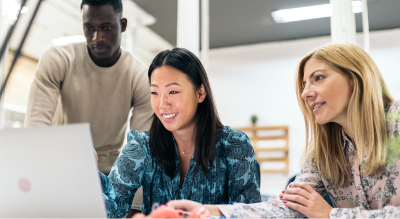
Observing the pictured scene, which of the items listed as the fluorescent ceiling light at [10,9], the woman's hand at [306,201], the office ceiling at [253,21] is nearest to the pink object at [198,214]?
the woman's hand at [306,201]

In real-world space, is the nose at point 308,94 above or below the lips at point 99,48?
below

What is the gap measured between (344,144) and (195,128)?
555mm

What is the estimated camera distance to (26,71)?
11.8 feet

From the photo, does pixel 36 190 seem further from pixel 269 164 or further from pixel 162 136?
pixel 269 164

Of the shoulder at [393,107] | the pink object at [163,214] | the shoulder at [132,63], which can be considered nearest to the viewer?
the pink object at [163,214]

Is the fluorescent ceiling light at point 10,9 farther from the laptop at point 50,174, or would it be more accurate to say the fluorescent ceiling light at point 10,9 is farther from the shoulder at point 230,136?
the laptop at point 50,174

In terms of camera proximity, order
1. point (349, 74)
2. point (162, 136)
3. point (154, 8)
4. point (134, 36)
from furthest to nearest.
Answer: point (154, 8) < point (134, 36) < point (162, 136) < point (349, 74)

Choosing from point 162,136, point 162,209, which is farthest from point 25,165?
point 162,136

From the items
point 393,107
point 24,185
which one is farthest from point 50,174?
point 393,107

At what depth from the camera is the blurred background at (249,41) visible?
2.63m

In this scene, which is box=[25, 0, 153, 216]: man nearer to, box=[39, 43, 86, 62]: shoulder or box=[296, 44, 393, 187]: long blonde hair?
box=[39, 43, 86, 62]: shoulder

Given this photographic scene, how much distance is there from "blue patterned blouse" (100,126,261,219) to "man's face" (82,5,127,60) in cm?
67

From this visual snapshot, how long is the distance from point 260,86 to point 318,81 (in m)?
4.19

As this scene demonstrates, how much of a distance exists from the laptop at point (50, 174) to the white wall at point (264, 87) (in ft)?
15.1
